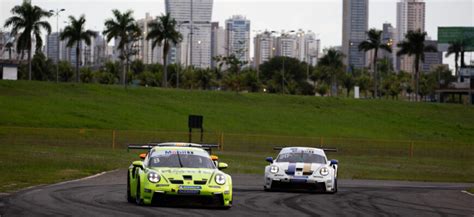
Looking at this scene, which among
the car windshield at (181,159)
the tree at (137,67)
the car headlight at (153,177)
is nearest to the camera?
the car headlight at (153,177)

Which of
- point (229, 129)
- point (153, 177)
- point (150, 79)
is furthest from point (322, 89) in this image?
point (153, 177)

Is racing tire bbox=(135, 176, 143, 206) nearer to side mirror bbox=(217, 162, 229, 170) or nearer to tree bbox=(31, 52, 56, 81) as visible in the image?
side mirror bbox=(217, 162, 229, 170)

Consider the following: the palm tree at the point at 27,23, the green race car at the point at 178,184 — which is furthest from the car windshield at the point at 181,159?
the palm tree at the point at 27,23

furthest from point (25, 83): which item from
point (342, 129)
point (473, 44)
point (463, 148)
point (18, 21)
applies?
point (473, 44)

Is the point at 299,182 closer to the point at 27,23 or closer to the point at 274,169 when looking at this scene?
the point at 274,169

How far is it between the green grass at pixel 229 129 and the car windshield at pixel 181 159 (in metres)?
5.48

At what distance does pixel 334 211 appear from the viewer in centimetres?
2250

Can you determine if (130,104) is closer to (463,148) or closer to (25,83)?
(25,83)

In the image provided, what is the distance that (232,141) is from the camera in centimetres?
6606

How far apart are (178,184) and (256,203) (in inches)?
134

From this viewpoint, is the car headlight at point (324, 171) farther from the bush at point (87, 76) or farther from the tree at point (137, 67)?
the tree at point (137, 67)

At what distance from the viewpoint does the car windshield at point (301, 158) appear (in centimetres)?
3028

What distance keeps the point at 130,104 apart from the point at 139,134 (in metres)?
26.9

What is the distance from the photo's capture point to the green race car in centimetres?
2122
